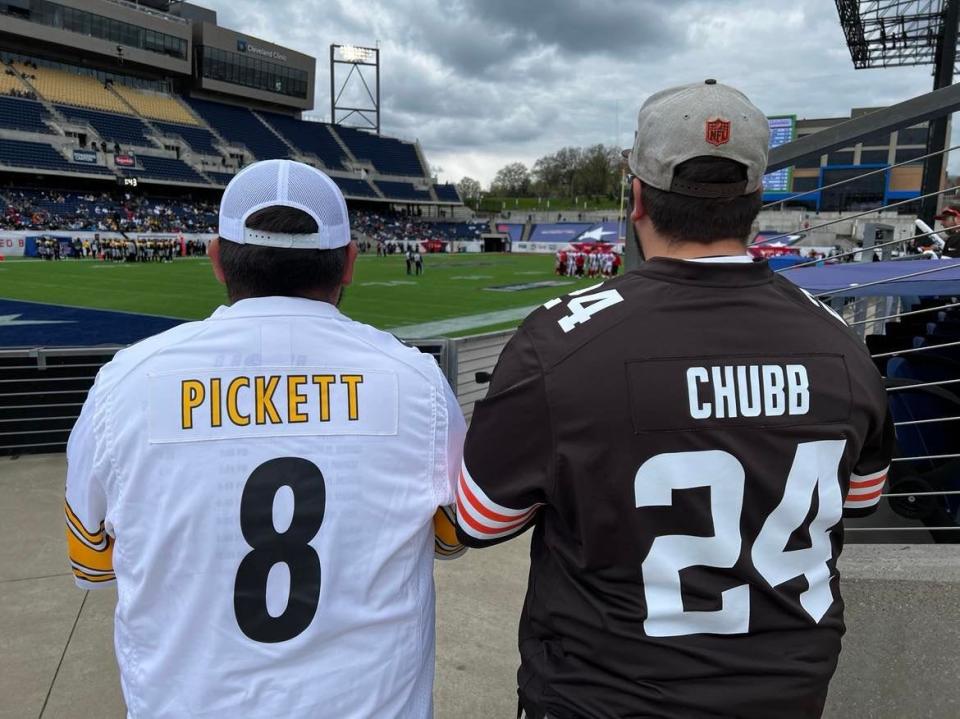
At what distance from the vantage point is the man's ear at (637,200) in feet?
4.25

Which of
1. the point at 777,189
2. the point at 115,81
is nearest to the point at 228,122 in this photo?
the point at 115,81

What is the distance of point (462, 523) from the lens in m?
1.33

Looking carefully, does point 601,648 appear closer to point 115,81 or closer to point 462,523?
point 462,523

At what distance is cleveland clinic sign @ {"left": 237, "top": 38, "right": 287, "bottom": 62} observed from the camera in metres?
59.2

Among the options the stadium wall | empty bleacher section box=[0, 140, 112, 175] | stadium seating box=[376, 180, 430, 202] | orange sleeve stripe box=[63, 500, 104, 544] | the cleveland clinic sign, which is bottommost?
orange sleeve stripe box=[63, 500, 104, 544]

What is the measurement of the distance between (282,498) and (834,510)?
102 cm

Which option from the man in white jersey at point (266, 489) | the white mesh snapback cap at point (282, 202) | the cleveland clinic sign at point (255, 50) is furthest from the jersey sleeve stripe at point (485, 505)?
the cleveland clinic sign at point (255, 50)

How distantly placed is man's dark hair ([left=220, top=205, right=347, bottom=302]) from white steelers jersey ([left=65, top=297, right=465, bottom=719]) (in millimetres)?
48

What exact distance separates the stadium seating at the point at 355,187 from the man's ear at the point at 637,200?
62.3 meters

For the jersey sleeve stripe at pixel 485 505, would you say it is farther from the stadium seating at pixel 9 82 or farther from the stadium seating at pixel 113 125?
the stadium seating at pixel 9 82

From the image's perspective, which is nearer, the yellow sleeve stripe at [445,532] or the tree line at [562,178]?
the yellow sleeve stripe at [445,532]

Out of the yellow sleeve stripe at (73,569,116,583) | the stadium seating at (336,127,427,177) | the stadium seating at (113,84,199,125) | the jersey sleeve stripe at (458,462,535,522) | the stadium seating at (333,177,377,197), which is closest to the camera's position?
the jersey sleeve stripe at (458,462,535,522)

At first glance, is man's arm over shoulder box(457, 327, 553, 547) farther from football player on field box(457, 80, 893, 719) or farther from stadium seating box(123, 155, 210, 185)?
stadium seating box(123, 155, 210, 185)

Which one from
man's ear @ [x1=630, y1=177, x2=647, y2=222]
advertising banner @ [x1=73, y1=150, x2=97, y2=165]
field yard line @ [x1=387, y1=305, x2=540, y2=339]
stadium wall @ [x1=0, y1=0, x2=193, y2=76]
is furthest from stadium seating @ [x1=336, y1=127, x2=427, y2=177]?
man's ear @ [x1=630, y1=177, x2=647, y2=222]
